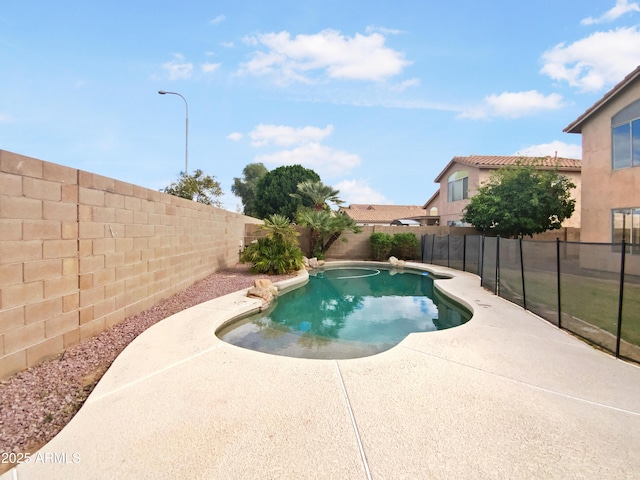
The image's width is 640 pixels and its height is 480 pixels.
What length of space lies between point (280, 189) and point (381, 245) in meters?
15.2

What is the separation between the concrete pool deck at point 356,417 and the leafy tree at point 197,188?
62.1 feet

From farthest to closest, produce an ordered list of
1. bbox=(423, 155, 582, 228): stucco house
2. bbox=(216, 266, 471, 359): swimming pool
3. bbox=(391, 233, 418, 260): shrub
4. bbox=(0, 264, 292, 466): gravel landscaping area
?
bbox=(423, 155, 582, 228): stucco house
bbox=(391, 233, 418, 260): shrub
bbox=(216, 266, 471, 359): swimming pool
bbox=(0, 264, 292, 466): gravel landscaping area

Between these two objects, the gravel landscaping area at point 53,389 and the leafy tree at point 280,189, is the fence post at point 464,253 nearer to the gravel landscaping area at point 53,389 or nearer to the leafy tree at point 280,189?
the gravel landscaping area at point 53,389

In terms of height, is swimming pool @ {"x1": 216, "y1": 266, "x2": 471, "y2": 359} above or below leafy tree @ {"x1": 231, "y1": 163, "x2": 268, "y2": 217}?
below

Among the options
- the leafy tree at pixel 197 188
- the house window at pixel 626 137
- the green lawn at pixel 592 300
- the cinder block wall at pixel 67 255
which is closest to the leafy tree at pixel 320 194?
the leafy tree at pixel 197 188

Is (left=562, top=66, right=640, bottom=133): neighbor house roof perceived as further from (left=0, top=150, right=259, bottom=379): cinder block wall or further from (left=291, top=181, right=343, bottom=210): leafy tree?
(left=0, top=150, right=259, bottom=379): cinder block wall

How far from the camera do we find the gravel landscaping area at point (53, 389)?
106 inches

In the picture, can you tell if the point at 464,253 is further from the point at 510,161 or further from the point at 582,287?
the point at 510,161

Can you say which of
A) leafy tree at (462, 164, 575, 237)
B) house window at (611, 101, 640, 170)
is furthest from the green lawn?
leafy tree at (462, 164, 575, 237)

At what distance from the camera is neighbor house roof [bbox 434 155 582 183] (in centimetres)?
1847

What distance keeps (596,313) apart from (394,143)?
47.5ft

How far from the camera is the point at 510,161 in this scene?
67.4 ft

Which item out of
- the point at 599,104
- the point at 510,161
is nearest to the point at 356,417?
the point at 599,104

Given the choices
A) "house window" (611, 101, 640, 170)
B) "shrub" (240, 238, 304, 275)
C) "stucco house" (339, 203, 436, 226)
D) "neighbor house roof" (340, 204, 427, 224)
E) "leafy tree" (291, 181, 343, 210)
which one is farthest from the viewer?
"neighbor house roof" (340, 204, 427, 224)
